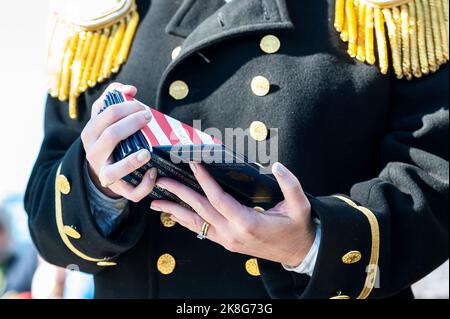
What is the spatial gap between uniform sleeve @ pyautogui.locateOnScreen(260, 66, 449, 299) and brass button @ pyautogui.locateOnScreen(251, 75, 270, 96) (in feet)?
0.78

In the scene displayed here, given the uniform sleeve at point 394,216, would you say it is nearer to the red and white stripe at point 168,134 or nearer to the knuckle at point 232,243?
the knuckle at point 232,243

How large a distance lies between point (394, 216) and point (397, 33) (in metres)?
0.43

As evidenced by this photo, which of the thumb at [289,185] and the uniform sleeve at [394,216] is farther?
the uniform sleeve at [394,216]

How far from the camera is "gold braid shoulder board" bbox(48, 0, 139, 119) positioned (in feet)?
6.61

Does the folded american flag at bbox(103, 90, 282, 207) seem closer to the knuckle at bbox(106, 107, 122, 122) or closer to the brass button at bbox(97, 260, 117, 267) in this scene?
the knuckle at bbox(106, 107, 122, 122)

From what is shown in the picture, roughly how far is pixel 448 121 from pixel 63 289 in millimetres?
2065

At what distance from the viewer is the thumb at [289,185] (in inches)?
60.0

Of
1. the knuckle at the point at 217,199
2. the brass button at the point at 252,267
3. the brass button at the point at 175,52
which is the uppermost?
the brass button at the point at 175,52

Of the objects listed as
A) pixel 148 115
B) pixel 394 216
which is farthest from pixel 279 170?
pixel 394 216

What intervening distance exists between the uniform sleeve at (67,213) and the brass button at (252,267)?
240mm

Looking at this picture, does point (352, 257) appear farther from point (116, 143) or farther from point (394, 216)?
point (116, 143)

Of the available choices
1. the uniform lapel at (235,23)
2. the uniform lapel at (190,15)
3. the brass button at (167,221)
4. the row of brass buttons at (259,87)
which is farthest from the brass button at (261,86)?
the brass button at (167,221)

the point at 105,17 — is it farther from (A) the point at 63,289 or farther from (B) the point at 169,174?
(A) the point at 63,289
